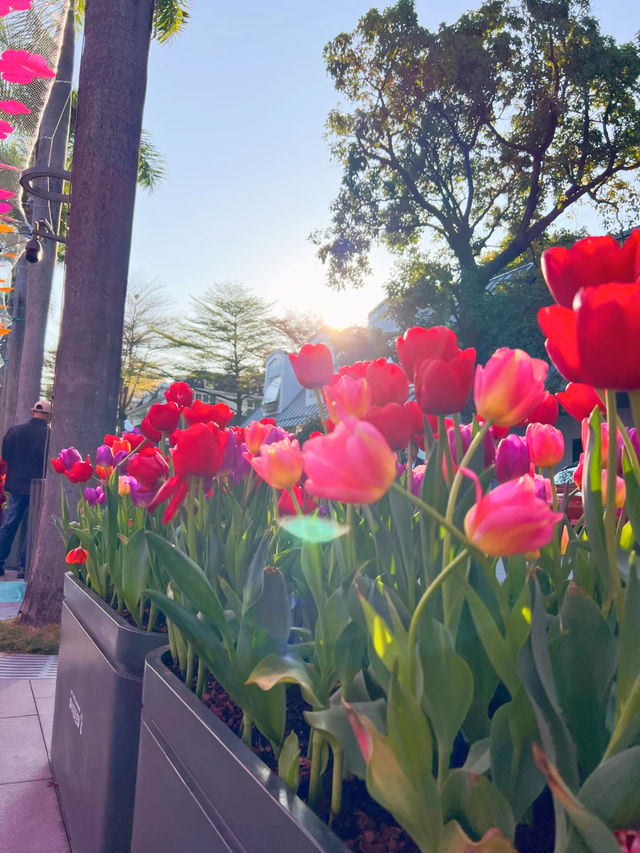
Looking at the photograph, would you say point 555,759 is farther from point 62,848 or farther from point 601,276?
point 62,848

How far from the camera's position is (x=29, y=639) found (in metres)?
3.35

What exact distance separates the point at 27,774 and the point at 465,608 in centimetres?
173

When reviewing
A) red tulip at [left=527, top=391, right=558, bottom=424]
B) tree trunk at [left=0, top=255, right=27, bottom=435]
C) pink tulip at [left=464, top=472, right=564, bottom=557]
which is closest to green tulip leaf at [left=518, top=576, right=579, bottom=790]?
pink tulip at [left=464, top=472, right=564, bottom=557]

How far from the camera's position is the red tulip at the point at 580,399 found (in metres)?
0.79

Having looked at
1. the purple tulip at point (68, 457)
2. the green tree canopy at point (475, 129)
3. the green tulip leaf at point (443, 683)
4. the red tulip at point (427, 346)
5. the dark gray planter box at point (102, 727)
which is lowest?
the dark gray planter box at point (102, 727)

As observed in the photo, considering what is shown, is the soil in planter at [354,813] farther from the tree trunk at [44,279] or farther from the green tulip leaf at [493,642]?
the tree trunk at [44,279]

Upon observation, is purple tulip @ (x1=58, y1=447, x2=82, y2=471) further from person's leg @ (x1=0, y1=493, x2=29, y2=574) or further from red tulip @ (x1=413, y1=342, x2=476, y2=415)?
person's leg @ (x1=0, y1=493, x2=29, y2=574)

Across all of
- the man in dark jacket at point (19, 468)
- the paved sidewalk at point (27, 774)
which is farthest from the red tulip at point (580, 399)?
the man in dark jacket at point (19, 468)

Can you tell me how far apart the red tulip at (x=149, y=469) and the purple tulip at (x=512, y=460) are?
72 cm

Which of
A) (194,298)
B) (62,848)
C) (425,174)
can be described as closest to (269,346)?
(194,298)

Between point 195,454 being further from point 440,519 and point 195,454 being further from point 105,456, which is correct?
point 105,456

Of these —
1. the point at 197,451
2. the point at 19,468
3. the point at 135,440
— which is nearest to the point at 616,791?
the point at 197,451

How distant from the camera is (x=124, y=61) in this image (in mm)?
3717

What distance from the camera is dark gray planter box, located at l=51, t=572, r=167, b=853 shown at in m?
1.25
